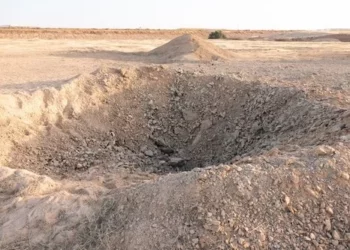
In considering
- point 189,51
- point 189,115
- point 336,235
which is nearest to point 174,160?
point 189,115

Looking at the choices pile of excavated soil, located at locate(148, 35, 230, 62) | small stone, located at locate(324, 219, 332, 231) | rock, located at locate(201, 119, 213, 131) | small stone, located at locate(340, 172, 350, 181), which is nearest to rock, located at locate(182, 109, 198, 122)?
rock, located at locate(201, 119, 213, 131)

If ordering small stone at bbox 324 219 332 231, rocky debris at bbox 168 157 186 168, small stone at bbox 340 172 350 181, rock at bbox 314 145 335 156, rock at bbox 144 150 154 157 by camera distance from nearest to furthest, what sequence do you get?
small stone at bbox 324 219 332 231 < small stone at bbox 340 172 350 181 < rock at bbox 314 145 335 156 < rocky debris at bbox 168 157 186 168 < rock at bbox 144 150 154 157

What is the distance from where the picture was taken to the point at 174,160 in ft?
28.9

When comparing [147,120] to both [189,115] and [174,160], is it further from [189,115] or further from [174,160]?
[174,160]

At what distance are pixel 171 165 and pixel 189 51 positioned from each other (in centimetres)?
945

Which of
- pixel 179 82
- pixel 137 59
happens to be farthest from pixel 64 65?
pixel 179 82

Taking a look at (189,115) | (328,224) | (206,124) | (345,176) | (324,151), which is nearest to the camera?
(328,224)

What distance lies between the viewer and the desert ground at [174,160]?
4512mm

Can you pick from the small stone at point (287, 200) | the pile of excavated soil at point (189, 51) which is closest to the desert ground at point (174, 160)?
the small stone at point (287, 200)

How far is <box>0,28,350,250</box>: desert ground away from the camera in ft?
14.8

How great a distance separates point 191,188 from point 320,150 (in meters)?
1.41

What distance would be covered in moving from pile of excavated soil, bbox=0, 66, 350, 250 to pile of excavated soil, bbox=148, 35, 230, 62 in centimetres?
654

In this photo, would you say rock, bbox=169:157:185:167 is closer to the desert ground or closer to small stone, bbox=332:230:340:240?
the desert ground

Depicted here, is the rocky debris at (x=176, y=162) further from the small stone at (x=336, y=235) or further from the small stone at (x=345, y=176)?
the small stone at (x=336, y=235)
